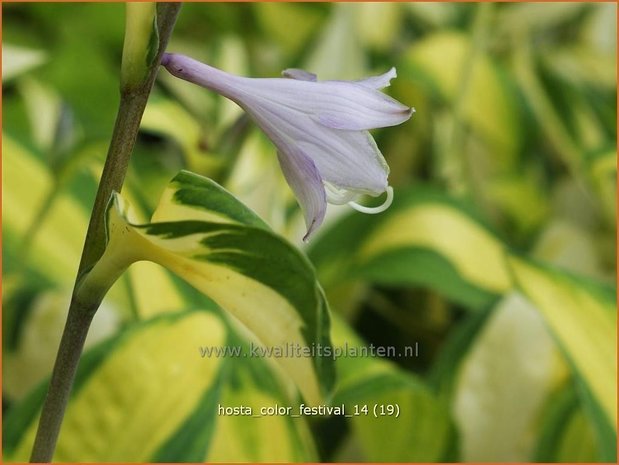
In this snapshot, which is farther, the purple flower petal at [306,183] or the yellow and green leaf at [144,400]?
the yellow and green leaf at [144,400]

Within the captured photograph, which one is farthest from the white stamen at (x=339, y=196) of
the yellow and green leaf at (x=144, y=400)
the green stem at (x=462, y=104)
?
the green stem at (x=462, y=104)

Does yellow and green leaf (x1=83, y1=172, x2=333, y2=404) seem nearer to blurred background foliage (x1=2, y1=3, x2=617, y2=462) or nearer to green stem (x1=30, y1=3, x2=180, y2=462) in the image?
green stem (x1=30, y1=3, x2=180, y2=462)

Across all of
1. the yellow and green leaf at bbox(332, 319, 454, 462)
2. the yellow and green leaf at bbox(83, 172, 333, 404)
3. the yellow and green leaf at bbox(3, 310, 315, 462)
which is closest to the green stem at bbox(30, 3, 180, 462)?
the yellow and green leaf at bbox(83, 172, 333, 404)

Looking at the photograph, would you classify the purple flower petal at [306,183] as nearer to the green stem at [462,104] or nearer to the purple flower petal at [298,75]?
the purple flower petal at [298,75]

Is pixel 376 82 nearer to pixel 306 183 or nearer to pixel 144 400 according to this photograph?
pixel 306 183

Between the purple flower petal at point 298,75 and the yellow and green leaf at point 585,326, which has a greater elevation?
the purple flower petal at point 298,75

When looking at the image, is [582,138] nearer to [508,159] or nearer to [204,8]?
[508,159]
